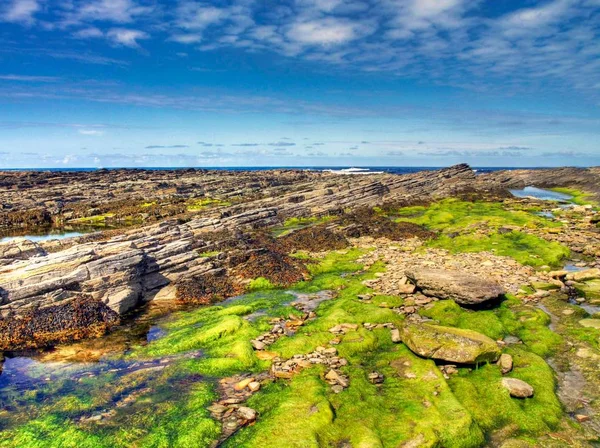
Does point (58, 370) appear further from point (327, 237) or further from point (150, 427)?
point (327, 237)

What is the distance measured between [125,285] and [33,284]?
458 cm

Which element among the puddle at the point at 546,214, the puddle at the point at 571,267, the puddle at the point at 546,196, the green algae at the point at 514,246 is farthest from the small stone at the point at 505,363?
the puddle at the point at 546,196

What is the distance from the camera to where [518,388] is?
43.0ft

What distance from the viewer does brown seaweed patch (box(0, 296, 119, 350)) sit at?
18594 mm

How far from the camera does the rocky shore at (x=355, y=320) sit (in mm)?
12250

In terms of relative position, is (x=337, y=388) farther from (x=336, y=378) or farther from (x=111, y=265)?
(x=111, y=265)

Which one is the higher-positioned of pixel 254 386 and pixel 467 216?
pixel 467 216

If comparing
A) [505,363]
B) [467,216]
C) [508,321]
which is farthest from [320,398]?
[467,216]

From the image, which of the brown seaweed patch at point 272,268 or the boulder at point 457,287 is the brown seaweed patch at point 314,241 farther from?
the boulder at point 457,287

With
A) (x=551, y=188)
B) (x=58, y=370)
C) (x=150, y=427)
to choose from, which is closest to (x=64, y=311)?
(x=58, y=370)

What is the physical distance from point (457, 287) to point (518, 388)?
748 cm

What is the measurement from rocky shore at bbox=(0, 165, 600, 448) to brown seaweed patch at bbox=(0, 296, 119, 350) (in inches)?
3.2

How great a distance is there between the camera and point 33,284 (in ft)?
69.3

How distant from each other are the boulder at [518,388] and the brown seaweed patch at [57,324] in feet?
58.8
